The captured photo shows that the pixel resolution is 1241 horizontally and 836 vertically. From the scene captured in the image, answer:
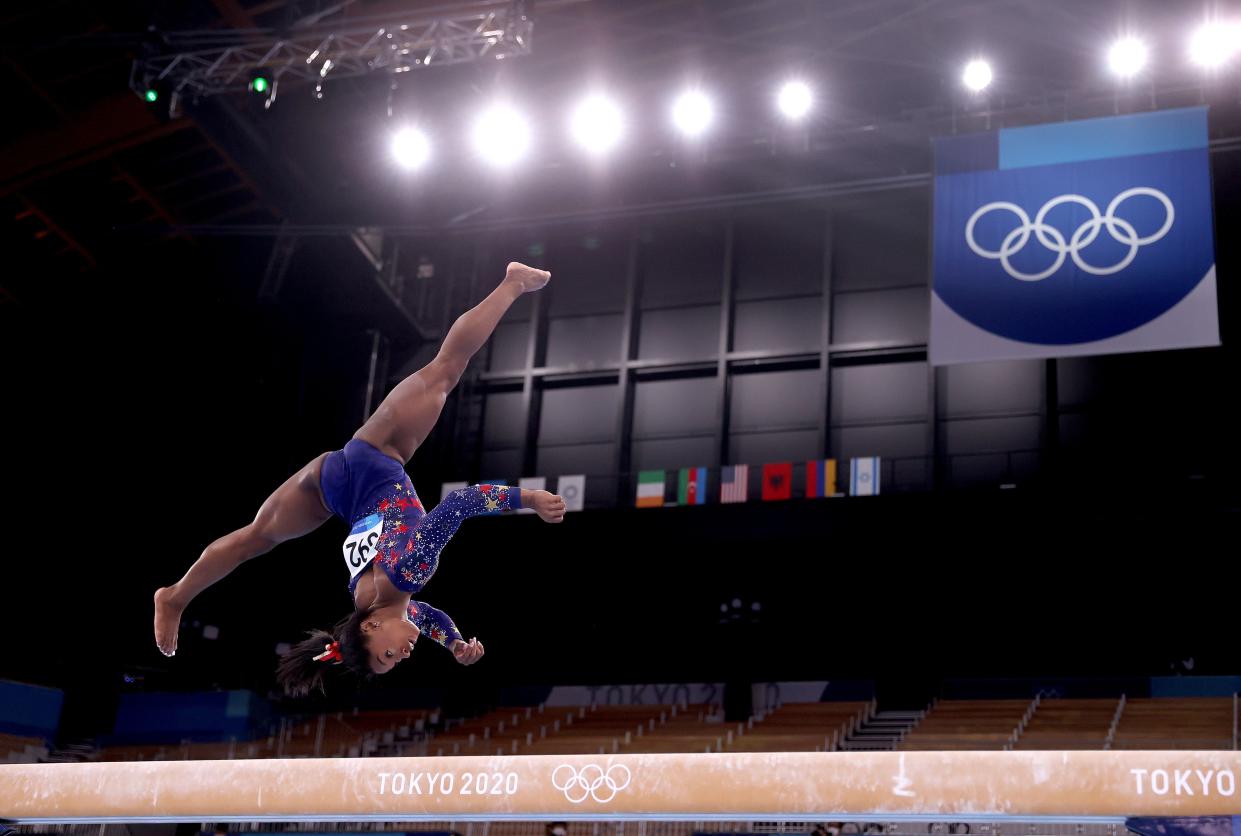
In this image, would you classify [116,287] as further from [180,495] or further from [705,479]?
[705,479]

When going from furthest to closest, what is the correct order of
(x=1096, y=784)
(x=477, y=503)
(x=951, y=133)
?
(x=951, y=133) → (x=477, y=503) → (x=1096, y=784)

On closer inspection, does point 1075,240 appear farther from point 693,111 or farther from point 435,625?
point 435,625

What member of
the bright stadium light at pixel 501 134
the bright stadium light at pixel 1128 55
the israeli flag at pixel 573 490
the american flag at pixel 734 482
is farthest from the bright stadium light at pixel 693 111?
the israeli flag at pixel 573 490

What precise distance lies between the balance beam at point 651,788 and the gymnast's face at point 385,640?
451 mm

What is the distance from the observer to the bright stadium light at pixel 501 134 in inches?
573

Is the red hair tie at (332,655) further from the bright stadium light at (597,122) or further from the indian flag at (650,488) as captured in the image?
the indian flag at (650,488)

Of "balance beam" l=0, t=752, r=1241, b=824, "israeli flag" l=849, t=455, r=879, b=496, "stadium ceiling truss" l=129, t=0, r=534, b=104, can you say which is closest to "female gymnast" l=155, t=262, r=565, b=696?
"balance beam" l=0, t=752, r=1241, b=824

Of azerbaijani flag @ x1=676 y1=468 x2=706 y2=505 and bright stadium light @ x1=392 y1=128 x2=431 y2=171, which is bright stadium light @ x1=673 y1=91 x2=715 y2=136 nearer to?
bright stadium light @ x1=392 y1=128 x2=431 y2=171

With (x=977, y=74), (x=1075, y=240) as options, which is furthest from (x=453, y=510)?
(x=977, y=74)

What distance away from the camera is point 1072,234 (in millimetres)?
13305

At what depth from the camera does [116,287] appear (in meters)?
17.1

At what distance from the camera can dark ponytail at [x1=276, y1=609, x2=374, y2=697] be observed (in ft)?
18.4

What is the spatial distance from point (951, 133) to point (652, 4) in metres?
4.05

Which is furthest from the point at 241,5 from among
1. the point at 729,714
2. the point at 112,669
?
the point at 729,714
